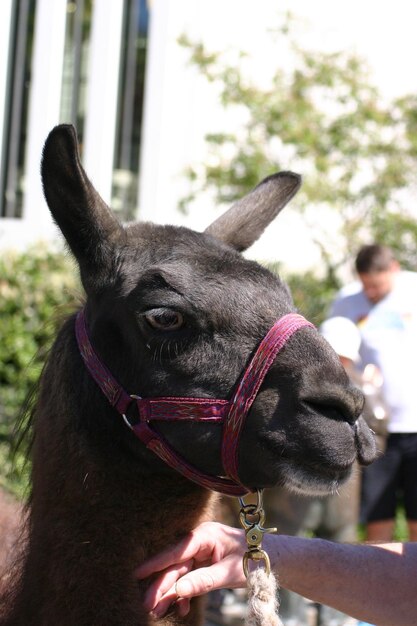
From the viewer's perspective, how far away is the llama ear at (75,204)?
255 cm

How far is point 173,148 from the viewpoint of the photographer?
1066cm

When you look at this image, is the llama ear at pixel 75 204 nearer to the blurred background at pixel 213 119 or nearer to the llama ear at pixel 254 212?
the llama ear at pixel 254 212

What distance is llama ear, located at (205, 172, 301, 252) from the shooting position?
3088 mm

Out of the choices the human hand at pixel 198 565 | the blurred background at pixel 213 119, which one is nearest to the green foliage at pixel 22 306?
the blurred background at pixel 213 119

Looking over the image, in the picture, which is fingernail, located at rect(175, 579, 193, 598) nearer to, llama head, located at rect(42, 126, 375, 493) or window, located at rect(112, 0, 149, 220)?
llama head, located at rect(42, 126, 375, 493)

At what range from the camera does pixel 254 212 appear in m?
3.15

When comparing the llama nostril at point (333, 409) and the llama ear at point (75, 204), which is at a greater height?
the llama ear at point (75, 204)

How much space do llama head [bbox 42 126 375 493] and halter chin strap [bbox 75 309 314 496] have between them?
20 mm

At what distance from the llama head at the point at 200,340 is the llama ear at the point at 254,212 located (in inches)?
14.0

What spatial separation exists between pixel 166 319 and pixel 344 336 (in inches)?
153

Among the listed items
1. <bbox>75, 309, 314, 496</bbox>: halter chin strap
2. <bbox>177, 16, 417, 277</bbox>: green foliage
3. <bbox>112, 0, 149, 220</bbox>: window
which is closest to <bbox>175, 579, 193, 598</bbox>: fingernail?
<bbox>75, 309, 314, 496</bbox>: halter chin strap

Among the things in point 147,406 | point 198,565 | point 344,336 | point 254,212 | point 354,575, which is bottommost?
point 344,336

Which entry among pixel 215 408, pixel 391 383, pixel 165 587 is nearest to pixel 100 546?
pixel 165 587

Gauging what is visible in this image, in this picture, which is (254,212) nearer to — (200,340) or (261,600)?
(200,340)
